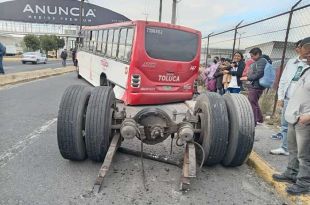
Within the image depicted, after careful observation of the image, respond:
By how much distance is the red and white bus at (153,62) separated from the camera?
821 cm

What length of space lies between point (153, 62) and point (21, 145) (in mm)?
4350

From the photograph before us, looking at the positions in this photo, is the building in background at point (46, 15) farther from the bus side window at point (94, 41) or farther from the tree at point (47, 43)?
the bus side window at point (94, 41)

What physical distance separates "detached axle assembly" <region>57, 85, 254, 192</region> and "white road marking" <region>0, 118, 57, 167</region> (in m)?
0.88

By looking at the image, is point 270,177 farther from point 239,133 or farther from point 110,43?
point 110,43

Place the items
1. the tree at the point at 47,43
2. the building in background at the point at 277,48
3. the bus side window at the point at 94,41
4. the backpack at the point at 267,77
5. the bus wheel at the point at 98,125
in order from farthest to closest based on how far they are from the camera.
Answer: the tree at the point at 47,43 < the bus side window at the point at 94,41 < the building in background at the point at 277,48 < the backpack at the point at 267,77 < the bus wheel at the point at 98,125

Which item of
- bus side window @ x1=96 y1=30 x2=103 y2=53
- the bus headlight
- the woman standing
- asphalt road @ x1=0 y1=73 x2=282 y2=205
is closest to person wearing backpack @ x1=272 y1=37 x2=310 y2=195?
asphalt road @ x1=0 y1=73 x2=282 y2=205

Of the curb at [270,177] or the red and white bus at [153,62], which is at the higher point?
the red and white bus at [153,62]

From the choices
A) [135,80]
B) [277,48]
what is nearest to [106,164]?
[135,80]

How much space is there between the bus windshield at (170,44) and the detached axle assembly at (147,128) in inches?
166

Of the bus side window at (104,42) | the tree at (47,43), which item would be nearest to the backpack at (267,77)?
the bus side window at (104,42)

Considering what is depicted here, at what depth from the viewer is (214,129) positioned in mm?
4070

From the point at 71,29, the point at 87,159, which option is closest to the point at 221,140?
the point at 87,159

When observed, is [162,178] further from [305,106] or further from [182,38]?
[182,38]

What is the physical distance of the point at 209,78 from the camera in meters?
10.1
